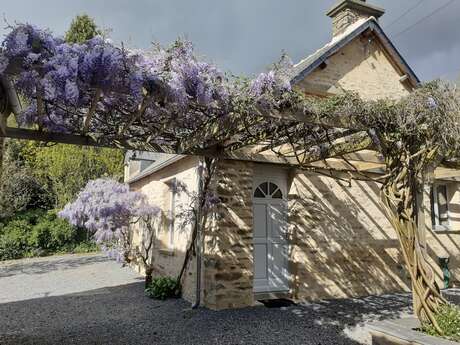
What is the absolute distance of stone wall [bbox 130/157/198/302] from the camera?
739 cm

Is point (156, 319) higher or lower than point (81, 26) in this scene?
lower

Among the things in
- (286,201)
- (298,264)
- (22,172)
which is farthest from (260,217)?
(22,172)

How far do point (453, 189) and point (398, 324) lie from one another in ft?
25.3

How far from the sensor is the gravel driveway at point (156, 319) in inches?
201

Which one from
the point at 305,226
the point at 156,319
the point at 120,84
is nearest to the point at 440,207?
the point at 305,226

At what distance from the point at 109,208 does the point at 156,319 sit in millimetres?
4287

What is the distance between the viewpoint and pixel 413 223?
4.45 m

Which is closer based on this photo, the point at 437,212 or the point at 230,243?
the point at 230,243

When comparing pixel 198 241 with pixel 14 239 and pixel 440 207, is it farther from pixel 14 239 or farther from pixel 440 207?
pixel 14 239

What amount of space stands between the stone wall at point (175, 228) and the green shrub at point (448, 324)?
4104 mm

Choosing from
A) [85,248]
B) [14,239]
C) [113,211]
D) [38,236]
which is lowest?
[85,248]

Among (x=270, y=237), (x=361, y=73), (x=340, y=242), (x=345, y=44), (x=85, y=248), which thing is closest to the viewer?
(x=270, y=237)

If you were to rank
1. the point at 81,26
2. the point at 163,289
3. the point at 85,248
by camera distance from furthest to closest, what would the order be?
the point at 81,26
the point at 85,248
the point at 163,289

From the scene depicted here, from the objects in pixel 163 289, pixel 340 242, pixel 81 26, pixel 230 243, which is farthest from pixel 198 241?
pixel 81 26
